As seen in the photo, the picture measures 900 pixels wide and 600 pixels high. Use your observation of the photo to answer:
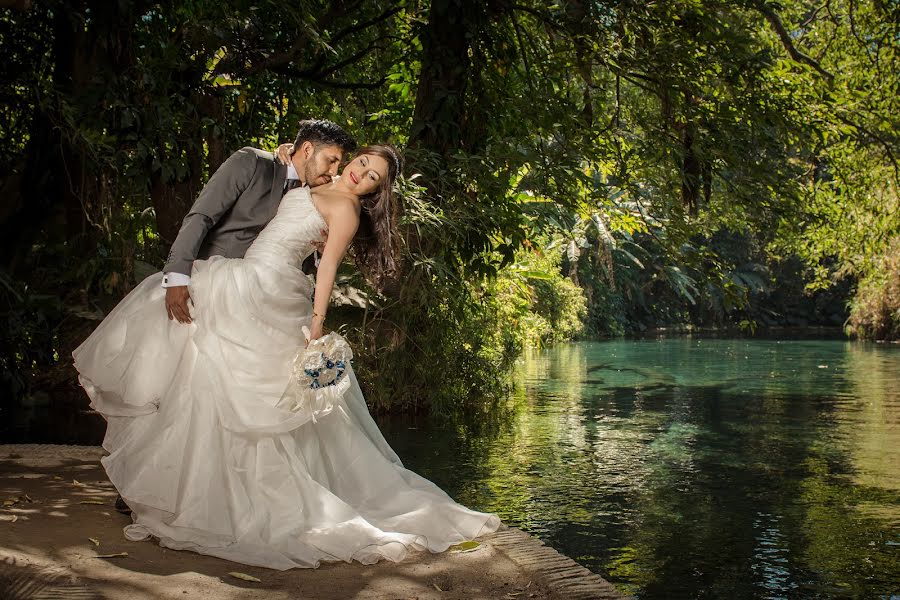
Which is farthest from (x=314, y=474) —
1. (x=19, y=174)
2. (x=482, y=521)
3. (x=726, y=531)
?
(x=19, y=174)

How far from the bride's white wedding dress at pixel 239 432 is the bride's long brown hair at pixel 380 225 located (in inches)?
11.7

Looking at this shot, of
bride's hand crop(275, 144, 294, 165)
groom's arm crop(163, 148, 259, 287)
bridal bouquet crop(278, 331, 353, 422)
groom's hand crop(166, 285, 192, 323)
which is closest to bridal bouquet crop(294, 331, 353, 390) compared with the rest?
bridal bouquet crop(278, 331, 353, 422)

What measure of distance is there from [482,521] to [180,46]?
18.8 feet

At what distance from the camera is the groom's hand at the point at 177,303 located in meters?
4.57

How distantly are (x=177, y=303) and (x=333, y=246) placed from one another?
0.78 meters

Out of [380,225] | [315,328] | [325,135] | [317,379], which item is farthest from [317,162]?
[317,379]

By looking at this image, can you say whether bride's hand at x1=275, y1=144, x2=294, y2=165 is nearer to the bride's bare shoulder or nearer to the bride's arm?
the bride's bare shoulder

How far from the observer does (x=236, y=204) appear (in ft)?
16.0

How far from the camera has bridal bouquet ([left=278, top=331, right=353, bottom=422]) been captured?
4.61 m

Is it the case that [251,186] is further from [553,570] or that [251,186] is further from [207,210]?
[553,570]

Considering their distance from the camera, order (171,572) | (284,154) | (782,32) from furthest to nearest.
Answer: (782,32), (284,154), (171,572)

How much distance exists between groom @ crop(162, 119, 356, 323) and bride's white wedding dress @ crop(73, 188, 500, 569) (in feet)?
0.49

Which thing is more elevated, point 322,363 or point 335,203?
point 335,203

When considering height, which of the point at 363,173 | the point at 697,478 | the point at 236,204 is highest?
the point at 363,173
